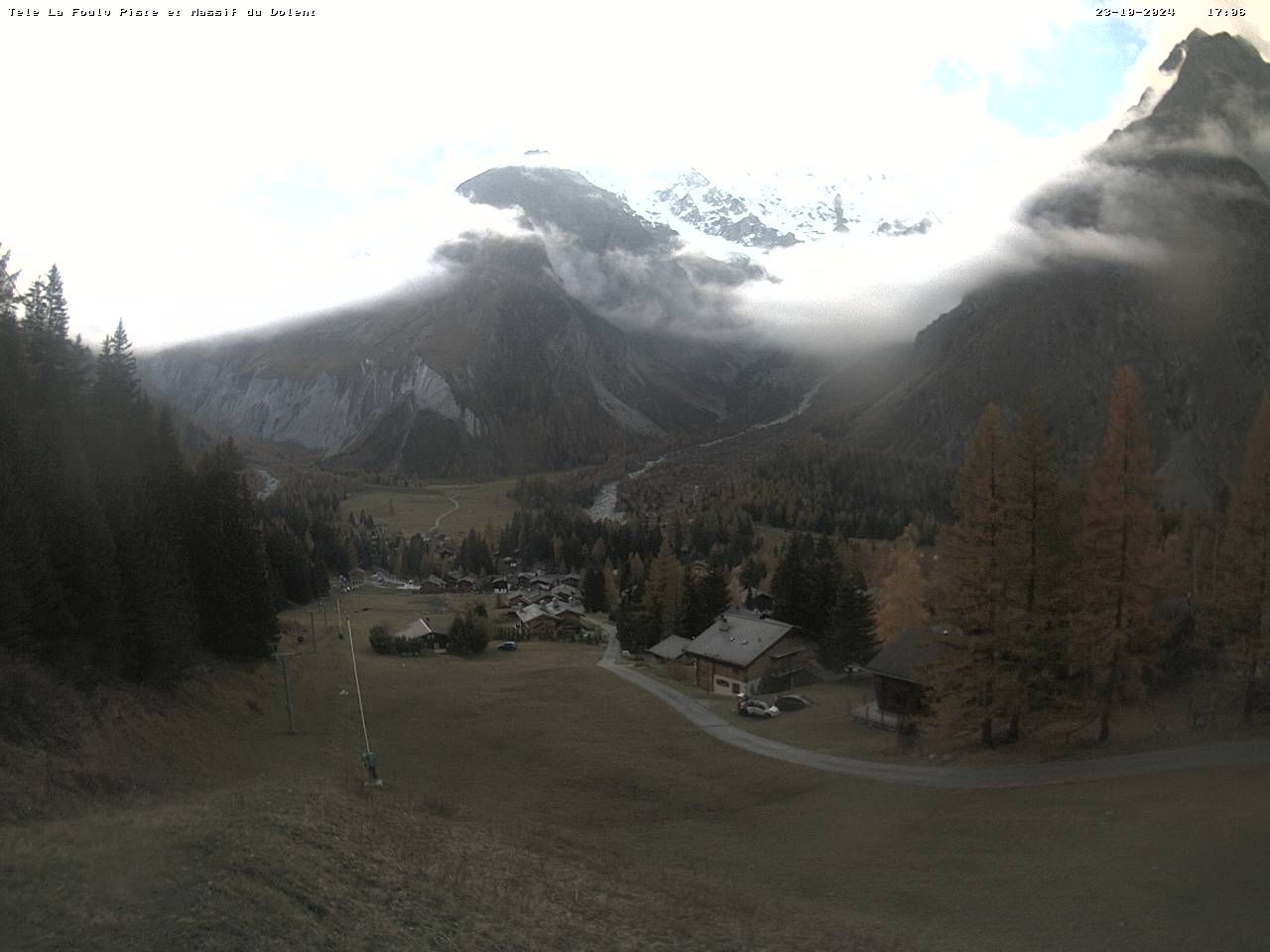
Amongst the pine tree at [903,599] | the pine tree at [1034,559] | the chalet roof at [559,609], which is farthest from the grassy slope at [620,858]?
the chalet roof at [559,609]

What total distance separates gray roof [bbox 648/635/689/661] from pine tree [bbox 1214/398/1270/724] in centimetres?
4736

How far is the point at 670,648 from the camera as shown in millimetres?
78562

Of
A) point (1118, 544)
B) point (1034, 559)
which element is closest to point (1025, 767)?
point (1034, 559)

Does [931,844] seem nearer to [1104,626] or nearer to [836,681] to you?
[1104,626]

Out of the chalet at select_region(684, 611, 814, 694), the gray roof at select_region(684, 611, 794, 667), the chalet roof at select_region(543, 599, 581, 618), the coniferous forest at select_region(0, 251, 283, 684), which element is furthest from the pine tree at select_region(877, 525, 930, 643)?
the chalet roof at select_region(543, 599, 581, 618)

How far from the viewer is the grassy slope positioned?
16.0m

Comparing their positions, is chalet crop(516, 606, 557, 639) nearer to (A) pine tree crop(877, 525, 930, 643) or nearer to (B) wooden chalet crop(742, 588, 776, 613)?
(B) wooden chalet crop(742, 588, 776, 613)

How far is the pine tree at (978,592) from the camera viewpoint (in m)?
35.1

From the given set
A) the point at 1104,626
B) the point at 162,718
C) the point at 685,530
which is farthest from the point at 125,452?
the point at 685,530

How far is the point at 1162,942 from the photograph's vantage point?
1817cm

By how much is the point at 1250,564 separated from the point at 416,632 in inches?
2892

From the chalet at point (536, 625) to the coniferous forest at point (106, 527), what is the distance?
170 feet

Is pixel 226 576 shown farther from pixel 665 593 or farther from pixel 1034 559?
pixel 1034 559

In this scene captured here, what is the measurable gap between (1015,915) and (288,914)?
16776 millimetres
